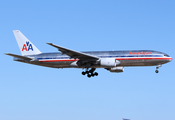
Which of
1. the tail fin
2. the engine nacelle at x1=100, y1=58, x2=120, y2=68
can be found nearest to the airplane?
the engine nacelle at x1=100, y1=58, x2=120, y2=68

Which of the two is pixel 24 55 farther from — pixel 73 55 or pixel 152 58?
pixel 152 58

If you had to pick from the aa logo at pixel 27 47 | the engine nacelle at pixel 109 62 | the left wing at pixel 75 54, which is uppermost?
the aa logo at pixel 27 47

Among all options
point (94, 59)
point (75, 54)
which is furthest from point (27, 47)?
point (94, 59)

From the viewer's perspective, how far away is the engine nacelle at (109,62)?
45219 millimetres

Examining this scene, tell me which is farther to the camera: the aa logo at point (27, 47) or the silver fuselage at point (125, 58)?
the aa logo at point (27, 47)

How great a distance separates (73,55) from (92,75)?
5823 mm

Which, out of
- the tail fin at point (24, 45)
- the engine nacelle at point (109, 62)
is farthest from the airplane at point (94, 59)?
the tail fin at point (24, 45)

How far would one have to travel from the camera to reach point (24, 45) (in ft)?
174

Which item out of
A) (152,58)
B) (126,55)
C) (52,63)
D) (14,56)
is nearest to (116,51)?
(126,55)

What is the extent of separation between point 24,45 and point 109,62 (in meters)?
16.2

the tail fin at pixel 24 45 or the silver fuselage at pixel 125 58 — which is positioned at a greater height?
the tail fin at pixel 24 45

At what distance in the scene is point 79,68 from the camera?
4938 centimetres

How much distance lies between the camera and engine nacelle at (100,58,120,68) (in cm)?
4522

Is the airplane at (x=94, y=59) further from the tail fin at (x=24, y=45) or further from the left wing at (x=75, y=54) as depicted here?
the tail fin at (x=24, y=45)
